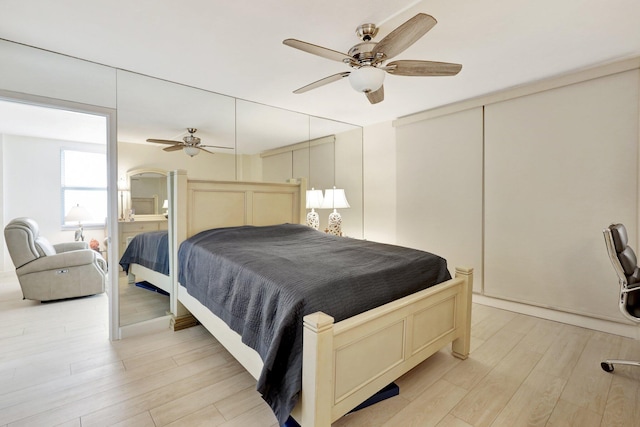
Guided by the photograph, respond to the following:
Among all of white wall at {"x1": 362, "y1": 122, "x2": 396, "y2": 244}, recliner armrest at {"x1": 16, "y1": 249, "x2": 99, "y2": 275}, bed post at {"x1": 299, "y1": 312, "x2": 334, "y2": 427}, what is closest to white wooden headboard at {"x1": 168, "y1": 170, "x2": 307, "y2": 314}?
white wall at {"x1": 362, "y1": 122, "x2": 396, "y2": 244}

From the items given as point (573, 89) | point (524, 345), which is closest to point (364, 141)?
point (573, 89)

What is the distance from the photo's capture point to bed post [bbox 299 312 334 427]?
1203mm

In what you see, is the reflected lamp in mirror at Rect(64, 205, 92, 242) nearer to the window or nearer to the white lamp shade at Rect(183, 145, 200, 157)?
the window

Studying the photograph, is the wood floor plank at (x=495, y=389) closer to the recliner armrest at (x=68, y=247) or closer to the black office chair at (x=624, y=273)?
the black office chair at (x=624, y=273)

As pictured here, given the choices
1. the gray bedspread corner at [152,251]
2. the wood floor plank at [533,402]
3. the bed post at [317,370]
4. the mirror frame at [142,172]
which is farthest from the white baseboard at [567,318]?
the mirror frame at [142,172]

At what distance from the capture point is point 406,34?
5.02ft

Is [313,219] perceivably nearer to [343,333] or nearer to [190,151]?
A: [190,151]

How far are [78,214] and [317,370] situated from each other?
197 inches

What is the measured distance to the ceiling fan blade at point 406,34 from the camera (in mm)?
1408

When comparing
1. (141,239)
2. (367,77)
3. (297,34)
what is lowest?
(141,239)

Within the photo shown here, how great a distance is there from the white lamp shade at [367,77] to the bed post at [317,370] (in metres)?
1.42

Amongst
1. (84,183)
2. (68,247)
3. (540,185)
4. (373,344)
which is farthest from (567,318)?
(84,183)

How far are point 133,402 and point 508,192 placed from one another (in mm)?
3770

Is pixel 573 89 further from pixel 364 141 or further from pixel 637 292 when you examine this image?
pixel 364 141
